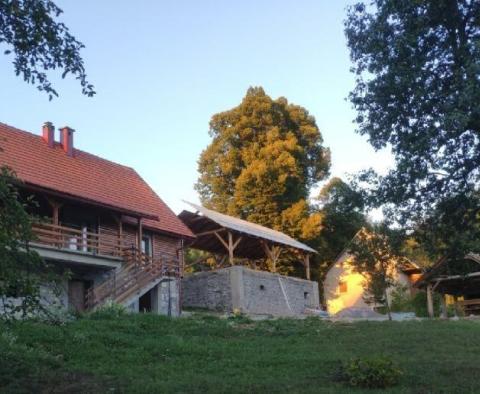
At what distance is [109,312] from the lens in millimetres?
19203

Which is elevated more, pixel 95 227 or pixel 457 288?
pixel 95 227

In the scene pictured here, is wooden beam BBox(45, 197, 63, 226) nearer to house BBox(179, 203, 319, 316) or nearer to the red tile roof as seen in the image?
the red tile roof

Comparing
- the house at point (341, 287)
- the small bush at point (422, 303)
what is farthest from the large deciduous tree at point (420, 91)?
the house at point (341, 287)

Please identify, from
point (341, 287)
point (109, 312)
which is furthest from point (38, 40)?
point (341, 287)

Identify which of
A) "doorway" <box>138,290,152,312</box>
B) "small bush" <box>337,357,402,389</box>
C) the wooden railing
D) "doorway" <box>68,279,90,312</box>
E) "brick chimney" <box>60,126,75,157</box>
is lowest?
"small bush" <box>337,357,402,389</box>

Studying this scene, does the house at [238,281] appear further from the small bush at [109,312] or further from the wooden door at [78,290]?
the small bush at [109,312]

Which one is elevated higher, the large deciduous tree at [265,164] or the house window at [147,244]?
the large deciduous tree at [265,164]

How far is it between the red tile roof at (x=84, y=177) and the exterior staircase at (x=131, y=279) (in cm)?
179

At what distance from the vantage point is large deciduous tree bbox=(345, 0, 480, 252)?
36.0ft

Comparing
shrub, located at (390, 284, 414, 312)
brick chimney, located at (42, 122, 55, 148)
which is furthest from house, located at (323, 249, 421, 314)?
brick chimney, located at (42, 122, 55, 148)

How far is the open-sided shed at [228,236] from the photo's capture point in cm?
3062

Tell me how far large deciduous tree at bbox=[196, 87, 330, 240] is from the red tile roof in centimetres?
1150

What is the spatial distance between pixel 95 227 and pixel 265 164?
17491 mm

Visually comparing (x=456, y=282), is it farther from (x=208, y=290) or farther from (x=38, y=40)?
(x=38, y=40)
